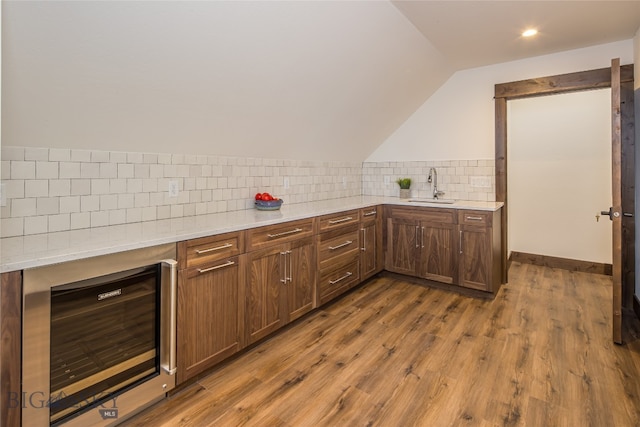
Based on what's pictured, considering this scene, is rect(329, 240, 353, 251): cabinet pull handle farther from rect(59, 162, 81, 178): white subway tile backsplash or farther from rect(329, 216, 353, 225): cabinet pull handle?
rect(59, 162, 81, 178): white subway tile backsplash

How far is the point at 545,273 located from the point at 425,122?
2.37 m

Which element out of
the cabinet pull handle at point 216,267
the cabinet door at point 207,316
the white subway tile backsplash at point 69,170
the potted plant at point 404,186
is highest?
the potted plant at point 404,186

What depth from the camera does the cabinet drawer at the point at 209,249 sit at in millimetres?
1855

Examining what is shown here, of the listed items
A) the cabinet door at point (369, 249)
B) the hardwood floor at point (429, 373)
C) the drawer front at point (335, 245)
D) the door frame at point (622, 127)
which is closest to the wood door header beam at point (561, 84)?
the door frame at point (622, 127)

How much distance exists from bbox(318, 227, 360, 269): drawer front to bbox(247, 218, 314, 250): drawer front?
0.72ft

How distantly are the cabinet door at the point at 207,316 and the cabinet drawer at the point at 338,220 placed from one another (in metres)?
0.97

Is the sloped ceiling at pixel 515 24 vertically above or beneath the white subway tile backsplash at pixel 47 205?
above

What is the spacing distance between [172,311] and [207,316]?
0.91ft

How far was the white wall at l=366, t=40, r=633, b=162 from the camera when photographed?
3.42 m

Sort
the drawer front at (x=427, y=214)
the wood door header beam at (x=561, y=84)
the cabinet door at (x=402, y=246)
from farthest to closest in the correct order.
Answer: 1. the cabinet door at (x=402, y=246)
2. the drawer front at (x=427, y=214)
3. the wood door header beam at (x=561, y=84)

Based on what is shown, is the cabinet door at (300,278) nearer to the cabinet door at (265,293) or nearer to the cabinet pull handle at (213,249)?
the cabinet door at (265,293)

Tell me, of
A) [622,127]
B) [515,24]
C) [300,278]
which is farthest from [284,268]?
A: [622,127]

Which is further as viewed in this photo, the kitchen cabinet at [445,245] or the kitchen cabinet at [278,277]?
the kitchen cabinet at [445,245]

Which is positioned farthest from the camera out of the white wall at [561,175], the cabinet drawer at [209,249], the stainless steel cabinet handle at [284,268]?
the white wall at [561,175]
